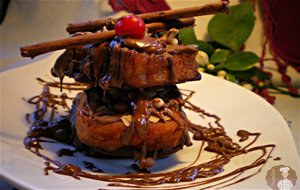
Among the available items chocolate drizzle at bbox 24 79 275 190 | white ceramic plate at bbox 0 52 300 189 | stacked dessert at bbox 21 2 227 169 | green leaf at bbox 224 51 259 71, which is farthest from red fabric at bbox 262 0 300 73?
stacked dessert at bbox 21 2 227 169

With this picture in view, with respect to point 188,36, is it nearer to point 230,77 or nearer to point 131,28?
point 230,77

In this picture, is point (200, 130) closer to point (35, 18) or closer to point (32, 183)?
point (32, 183)

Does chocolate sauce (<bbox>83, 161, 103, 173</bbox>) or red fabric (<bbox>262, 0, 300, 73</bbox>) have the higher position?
chocolate sauce (<bbox>83, 161, 103, 173</bbox>)

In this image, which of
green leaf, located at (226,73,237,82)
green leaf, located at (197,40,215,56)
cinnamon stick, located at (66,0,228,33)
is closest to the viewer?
cinnamon stick, located at (66,0,228,33)

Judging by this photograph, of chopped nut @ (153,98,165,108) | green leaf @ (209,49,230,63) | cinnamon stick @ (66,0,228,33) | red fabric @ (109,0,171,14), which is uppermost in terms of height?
cinnamon stick @ (66,0,228,33)

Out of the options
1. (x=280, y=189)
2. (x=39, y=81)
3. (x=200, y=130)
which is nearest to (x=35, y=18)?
(x=39, y=81)

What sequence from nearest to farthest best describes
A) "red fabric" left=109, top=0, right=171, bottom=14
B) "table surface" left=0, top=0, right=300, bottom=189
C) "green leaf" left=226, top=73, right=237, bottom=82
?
"green leaf" left=226, top=73, right=237, bottom=82 → "red fabric" left=109, top=0, right=171, bottom=14 → "table surface" left=0, top=0, right=300, bottom=189

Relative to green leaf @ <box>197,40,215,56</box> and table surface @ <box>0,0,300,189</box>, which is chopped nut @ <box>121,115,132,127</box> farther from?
table surface @ <box>0,0,300,189</box>
